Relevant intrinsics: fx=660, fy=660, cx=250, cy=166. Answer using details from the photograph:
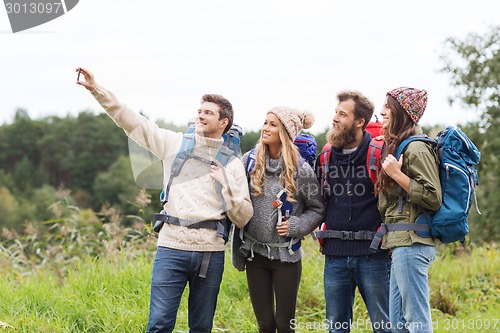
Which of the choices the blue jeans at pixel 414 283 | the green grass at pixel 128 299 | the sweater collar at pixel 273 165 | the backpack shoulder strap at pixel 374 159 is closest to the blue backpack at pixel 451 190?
the blue jeans at pixel 414 283

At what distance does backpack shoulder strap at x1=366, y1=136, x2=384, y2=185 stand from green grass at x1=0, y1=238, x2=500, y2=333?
2.10m

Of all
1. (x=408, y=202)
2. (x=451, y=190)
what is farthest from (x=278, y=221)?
(x=451, y=190)

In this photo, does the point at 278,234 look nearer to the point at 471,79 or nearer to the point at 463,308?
the point at 463,308

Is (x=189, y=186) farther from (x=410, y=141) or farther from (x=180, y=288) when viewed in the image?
(x=410, y=141)

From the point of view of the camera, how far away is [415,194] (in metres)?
4.18

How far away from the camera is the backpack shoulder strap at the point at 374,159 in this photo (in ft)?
15.3

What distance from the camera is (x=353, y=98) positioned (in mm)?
4855

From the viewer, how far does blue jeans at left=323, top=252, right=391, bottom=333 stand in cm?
465

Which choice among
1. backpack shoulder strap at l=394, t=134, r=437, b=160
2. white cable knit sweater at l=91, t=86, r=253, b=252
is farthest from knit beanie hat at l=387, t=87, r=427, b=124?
white cable knit sweater at l=91, t=86, r=253, b=252

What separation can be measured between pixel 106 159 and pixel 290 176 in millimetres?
65999

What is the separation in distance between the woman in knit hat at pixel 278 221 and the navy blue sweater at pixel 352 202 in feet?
0.50

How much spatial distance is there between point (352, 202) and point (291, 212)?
1.47 ft

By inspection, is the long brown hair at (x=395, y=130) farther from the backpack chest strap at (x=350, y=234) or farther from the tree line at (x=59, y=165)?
the tree line at (x=59, y=165)

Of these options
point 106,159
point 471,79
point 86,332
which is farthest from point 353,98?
point 106,159
